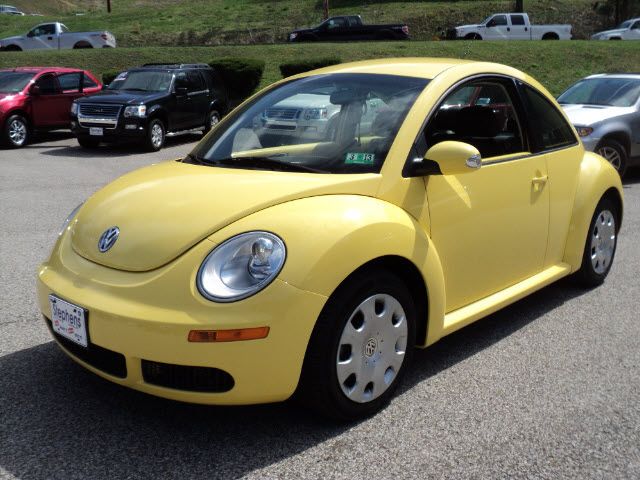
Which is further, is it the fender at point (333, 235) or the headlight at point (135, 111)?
the headlight at point (135, 111)

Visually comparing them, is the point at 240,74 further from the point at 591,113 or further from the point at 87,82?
the point at 591,113

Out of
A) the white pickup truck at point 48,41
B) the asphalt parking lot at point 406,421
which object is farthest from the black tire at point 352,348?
the white pickup truck at point 48,41

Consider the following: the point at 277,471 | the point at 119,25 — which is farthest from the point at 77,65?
the point at 277,471

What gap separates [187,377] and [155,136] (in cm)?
1236

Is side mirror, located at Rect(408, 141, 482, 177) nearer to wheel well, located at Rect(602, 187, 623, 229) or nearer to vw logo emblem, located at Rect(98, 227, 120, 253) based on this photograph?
vw logo emblem, located at Rect(98, 227, 120, 253)

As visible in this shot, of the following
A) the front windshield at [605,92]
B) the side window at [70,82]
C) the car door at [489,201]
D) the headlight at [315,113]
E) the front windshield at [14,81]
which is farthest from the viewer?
the side window at [70,82]

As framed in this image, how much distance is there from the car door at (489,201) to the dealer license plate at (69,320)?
5.70ft

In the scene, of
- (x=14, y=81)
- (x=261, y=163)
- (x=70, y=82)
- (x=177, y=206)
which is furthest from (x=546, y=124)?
(x=70, y=82)

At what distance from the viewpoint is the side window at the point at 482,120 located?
416 cm

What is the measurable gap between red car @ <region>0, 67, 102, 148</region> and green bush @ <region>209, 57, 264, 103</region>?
597 centimetres

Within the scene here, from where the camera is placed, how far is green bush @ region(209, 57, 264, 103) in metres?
21.8

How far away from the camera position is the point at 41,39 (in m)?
34.9

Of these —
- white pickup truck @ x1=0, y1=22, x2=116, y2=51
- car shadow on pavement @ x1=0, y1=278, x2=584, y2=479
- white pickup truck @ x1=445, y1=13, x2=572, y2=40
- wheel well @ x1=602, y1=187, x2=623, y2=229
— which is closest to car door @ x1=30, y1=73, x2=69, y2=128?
car shadow on pavement @ x1=0, y1=278, x2=584, y2=479

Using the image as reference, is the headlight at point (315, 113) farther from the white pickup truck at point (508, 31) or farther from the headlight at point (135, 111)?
the white pickup truck at point (508, 31)
